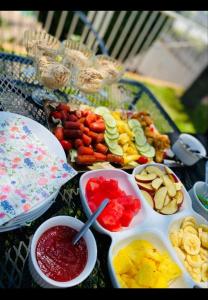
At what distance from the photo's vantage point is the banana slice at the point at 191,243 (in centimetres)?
130

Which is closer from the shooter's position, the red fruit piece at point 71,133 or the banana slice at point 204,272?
the banana slice at point 204,272

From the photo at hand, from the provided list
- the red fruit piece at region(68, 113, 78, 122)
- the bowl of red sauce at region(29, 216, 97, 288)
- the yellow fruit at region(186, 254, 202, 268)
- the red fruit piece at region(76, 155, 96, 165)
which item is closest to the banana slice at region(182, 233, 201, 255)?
the yellow fruit at region(186, 254, 202, 268)

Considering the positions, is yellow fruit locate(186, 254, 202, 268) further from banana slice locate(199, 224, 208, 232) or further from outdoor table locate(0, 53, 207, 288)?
outdoor table locate(0, 53, 207, 288)

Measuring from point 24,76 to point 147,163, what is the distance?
0.89 meters

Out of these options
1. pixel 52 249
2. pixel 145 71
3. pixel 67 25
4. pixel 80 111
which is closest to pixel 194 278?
pixel 52 249

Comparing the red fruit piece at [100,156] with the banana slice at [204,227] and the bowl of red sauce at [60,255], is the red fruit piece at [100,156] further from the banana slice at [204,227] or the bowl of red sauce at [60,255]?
the banana slice at [204,227]

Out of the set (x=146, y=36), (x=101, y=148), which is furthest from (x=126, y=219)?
(x=146, y=36)

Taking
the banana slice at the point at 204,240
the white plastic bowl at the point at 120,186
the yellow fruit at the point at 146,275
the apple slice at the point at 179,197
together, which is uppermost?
the yellow fruit at the point at 146,275

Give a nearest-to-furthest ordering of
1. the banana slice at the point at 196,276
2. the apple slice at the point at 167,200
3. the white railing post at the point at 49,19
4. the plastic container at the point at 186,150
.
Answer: the banana slice at the point at 196,276 → the apple slice at the point at 167,200 → the plastic container at the point at 186,150 → the white railing post at the point at 49,19

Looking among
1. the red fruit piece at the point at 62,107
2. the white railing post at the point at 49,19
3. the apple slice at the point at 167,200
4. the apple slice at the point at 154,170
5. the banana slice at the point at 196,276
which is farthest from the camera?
the white railing post at the point at 49,19

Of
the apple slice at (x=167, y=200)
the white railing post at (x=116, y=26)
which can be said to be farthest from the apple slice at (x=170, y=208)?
the white railing post at (x=116, y=26)

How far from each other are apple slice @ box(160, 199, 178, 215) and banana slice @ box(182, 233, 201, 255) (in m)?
0.12

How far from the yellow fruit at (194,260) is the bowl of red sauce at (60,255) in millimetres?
426
